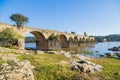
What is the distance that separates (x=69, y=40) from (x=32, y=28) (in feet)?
130

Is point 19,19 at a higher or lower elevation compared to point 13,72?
higher

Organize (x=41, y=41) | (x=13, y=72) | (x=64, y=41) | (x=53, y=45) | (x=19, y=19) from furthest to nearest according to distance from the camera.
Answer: (x=64, y=41), (x=41, y=41), (x=53, y=45), (x=19, y=19), (x=13, y=72)

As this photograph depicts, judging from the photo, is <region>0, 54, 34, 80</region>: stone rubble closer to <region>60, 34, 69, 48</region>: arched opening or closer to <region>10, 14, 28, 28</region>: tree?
<region>10, 14, 28, 28</region>: tree

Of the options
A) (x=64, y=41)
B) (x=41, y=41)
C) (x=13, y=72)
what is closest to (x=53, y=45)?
(x=41, y=41)

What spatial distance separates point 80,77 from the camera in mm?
17109

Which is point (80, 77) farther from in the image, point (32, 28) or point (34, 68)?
point (32, 28)

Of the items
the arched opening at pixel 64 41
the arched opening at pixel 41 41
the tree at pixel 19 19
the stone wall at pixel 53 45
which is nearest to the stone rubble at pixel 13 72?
the tree at pixel 19 19

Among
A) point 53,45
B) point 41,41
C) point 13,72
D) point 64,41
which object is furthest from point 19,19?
point 64,41

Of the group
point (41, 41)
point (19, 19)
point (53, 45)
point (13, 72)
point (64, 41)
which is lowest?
point (13, 72)

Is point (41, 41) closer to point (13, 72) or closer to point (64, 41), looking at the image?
point (64, 41)

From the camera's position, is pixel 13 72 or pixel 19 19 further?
pixel 19 19

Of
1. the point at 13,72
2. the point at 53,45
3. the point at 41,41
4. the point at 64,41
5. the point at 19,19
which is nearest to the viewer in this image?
the point at 13,72

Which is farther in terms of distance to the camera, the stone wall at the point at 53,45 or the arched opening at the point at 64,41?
the arched opening at the point at 64,41

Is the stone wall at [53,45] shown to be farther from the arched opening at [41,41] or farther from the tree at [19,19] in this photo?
the tree at [19,19]
